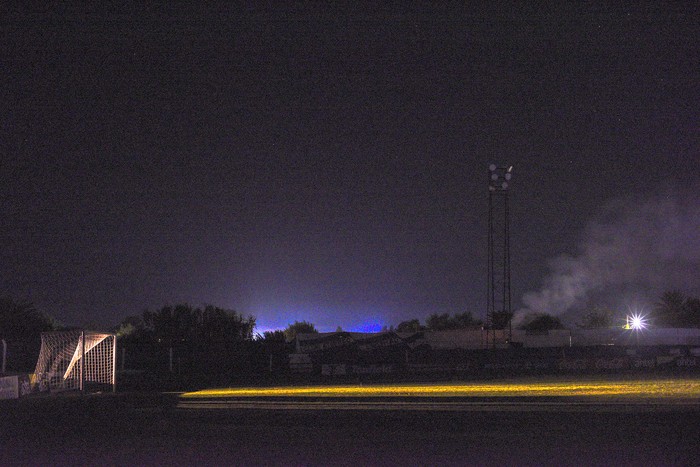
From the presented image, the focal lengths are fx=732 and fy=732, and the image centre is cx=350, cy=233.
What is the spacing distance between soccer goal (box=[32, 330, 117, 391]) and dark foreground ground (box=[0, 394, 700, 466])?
6.95 meters

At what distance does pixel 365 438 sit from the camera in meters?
11.7

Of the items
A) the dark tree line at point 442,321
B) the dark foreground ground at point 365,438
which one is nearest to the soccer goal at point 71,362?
the dark foreground ground at point 365,438

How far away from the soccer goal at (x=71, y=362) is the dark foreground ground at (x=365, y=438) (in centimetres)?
695

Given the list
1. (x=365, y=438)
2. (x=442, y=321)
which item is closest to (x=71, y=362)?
(x=365, y=438)

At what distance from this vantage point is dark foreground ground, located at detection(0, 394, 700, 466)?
1014 centimetres

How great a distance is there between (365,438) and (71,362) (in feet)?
46.6

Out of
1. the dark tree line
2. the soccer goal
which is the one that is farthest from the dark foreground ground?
the dark tree line

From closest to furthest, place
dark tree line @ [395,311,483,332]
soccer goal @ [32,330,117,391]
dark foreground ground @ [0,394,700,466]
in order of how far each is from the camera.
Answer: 1. dark foreground ground @ [0,394,700,466]
2. soccer goal @ [32,330,117,391]
3. dark tree line @ [395,311,483,332]

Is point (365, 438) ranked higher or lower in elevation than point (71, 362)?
lower

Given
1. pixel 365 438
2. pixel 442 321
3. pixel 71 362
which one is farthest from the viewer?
pixel 442 321

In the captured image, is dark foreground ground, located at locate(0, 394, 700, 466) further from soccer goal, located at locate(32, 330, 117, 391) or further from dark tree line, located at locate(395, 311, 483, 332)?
dark tree line, located at locate(395, 311, 483, 332)

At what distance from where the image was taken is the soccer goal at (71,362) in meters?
22.6

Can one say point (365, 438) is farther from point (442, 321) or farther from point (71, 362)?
point (442, 321)

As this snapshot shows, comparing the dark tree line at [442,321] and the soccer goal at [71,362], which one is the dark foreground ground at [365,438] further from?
the dark tree line at [442,321]
